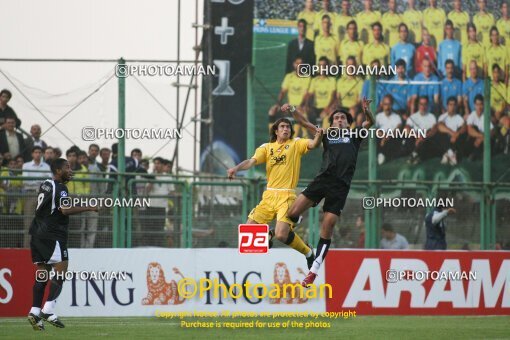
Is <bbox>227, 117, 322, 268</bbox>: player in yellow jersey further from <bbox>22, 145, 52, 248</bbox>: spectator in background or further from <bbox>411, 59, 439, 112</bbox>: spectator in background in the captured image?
<bbox>411, 59, 439, 112</bbox>: spectator in background

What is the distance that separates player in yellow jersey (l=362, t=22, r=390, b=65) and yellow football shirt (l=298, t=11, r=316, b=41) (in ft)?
4.33

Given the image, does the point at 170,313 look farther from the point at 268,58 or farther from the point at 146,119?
the point at 268,58

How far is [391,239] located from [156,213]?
4.56m

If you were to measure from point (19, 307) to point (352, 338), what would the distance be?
6.84 m

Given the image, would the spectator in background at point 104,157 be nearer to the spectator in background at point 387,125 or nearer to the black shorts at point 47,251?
the black shorts at point 47,251

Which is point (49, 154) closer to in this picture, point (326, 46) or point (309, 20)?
point (326, 46)

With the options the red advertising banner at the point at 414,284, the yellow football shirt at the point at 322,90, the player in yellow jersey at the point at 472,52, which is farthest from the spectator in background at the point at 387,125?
the red advertising banner at the point at 414,284

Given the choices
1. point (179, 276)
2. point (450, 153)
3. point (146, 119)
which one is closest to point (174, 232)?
point (179, 276)

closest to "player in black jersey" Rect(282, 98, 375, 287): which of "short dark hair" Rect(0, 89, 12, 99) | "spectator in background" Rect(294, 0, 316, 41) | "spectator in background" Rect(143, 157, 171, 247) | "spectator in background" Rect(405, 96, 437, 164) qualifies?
"spectator in background" Rect(143, 157, 171, 247)

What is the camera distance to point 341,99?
950 inches

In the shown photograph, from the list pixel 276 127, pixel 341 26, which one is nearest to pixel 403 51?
pixel 341 26

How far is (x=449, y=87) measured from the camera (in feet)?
85.7

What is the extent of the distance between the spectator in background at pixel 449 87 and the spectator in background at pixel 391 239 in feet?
19.3

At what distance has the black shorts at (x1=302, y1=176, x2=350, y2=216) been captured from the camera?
645 inches
